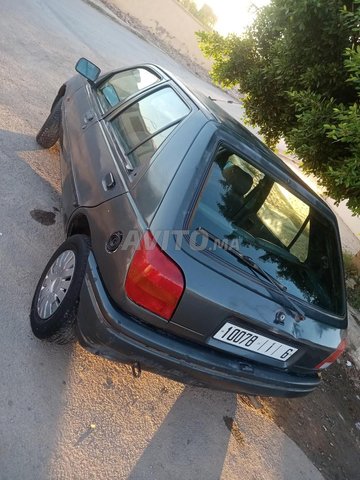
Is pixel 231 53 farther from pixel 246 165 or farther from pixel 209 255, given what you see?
pixel 209 255

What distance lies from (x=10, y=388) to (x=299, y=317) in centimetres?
163

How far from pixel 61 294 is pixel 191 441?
124 centimetres

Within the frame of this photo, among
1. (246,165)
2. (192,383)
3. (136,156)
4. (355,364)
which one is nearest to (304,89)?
(246,165)

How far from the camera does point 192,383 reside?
2.23 metres

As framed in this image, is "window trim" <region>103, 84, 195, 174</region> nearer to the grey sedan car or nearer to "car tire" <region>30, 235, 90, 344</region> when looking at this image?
the grey sedan car

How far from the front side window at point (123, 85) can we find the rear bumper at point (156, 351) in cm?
171

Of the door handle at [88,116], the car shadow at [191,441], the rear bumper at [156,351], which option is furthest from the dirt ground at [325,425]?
the door handle at [88,116]

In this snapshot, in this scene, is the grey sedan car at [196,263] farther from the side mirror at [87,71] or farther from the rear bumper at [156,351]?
the side mirror at [87,71]

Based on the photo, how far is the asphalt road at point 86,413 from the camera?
2.05m

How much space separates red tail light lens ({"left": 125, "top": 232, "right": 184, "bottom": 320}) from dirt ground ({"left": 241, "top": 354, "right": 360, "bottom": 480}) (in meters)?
1.50

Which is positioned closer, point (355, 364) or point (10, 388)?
point (10, 388)

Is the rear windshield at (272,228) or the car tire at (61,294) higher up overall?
the rear windshield at (272,228)

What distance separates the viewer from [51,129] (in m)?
4.22

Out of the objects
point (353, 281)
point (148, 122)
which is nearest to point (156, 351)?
point (148, 122)
